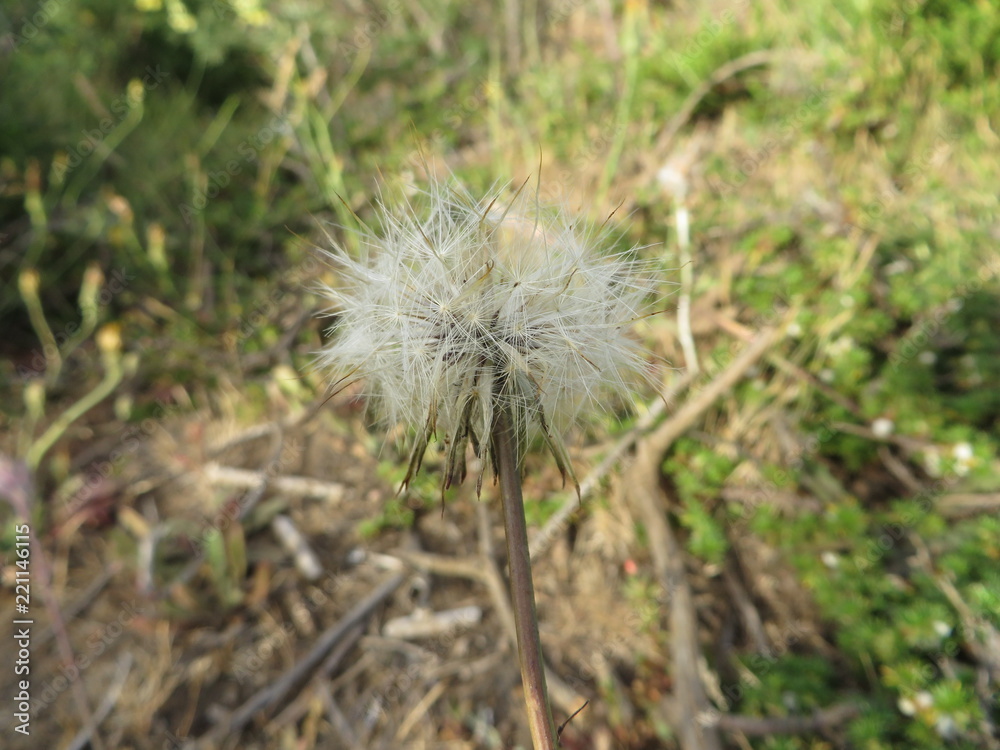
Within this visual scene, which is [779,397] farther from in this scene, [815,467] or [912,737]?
[912,737]

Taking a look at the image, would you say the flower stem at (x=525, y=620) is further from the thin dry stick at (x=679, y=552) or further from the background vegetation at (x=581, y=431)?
the thin dry stick at (x=679, y=552)

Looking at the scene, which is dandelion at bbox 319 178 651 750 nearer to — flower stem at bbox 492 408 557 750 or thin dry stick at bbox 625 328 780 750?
flower stem at bbox 492 408 557 750

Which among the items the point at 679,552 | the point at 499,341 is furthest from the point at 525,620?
the point at 679,552

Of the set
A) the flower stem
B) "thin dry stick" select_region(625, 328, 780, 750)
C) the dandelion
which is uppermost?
the dandelion

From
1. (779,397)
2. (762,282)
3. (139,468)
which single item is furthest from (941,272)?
(139,468)

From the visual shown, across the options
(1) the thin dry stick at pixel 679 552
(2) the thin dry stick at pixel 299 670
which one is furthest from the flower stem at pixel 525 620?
(2) the thin dry stick at pixel 299 670

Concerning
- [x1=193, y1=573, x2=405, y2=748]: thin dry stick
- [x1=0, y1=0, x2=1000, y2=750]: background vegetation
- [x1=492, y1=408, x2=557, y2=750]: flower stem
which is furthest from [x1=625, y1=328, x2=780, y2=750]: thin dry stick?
[x1=492, y1=408, x2=557, y2=750]: flower stem
